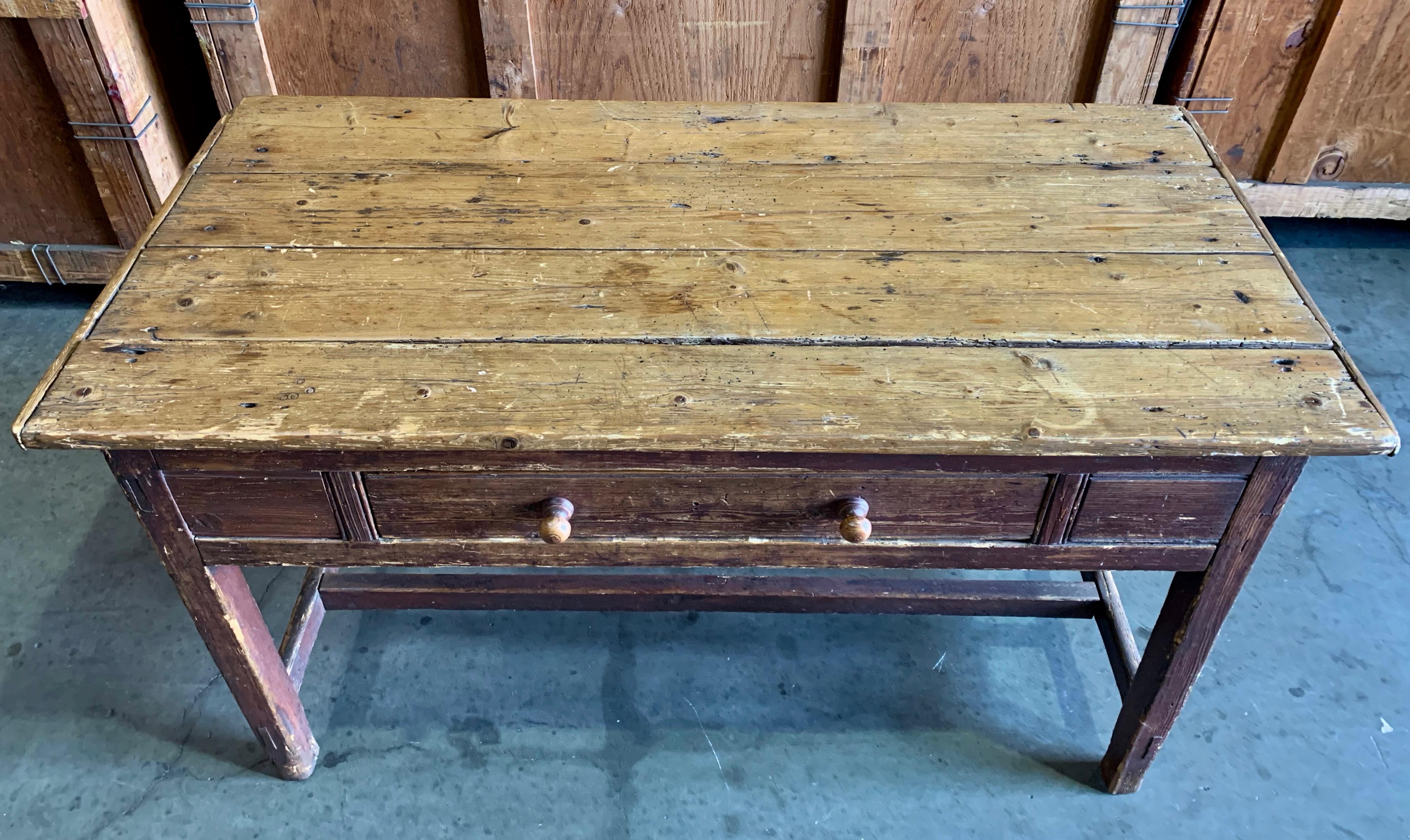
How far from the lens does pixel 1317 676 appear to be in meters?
1.98

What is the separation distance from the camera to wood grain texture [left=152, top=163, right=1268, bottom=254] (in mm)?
1574

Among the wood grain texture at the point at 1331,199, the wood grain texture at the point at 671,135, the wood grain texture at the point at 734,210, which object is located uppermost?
the wood grain texture at the point at 671,135

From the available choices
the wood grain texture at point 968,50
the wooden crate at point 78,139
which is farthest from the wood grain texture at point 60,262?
the wood grain texture at point 968,50

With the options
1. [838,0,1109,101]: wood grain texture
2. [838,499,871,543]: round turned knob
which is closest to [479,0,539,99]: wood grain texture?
[838,0,1109,101]: wood grain texture

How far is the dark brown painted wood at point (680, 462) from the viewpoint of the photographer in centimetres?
131

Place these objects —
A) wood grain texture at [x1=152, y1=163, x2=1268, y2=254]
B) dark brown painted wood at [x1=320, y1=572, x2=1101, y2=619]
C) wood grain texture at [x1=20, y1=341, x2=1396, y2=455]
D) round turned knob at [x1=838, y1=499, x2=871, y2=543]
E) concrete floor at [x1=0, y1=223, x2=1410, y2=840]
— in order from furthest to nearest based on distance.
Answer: dark brown painted wood at [x1=320, y1=572, x2=1101, y2=619] < concrete floor at [x1=0, y1=223, x2=1410, y2=840] < wood grain texture at [x1=152, y1=163, x2=1268, y2=254] < round turned knob at [x1=838, y1=499, x2=871, y2=543] < wood grain texture at [x1=20, y1=341, x2=1396, y2=455]

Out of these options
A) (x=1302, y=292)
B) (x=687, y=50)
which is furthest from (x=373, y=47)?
(x=1302, y=292)

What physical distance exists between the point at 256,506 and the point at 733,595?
0.90 meters

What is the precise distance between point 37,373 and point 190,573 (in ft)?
5.33

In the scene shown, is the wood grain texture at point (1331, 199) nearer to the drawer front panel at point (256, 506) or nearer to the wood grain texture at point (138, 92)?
the drawer front panel at point (256, 506)

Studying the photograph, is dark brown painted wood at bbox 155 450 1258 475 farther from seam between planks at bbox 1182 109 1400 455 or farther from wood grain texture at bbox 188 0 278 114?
wood grain texture at bbox 188 0 278 114

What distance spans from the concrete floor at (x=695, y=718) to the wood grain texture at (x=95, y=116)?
32.3 inches

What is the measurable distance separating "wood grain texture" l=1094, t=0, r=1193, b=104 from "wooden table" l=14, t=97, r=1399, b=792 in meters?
0.90

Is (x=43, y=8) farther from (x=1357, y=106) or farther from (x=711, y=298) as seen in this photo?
(x=1357, y=106)
